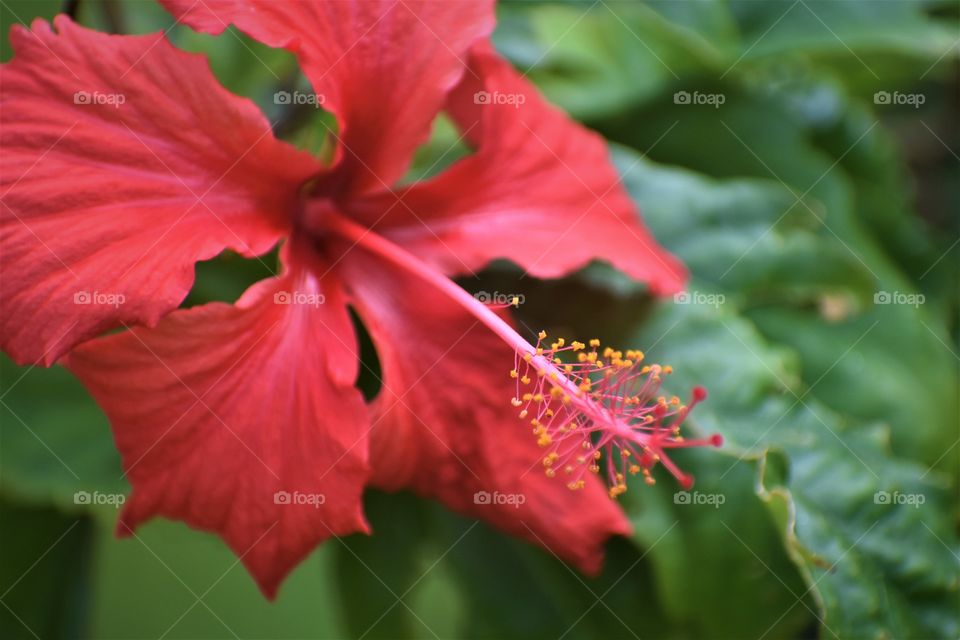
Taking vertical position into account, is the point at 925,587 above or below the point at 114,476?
above

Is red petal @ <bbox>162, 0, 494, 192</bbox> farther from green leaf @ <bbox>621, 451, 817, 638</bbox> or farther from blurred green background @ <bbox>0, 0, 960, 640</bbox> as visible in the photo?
Answer: green leaf @ <bbox>621, 451, 817, 638</bbox>

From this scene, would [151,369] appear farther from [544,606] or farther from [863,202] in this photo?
[863,202]

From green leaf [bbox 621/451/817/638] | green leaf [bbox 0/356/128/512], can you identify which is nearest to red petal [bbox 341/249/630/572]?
green leaf [bbox 621/451/817/638]

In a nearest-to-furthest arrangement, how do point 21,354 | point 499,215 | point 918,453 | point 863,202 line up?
point 21,354
point 499,215
point 918,453
point 863,202

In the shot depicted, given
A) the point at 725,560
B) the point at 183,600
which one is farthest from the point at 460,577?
the point at 183,600

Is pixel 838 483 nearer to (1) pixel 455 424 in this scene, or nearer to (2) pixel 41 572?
(1) pixel 455 424

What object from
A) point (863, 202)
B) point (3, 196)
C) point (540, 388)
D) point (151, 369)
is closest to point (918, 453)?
point (863, 202)

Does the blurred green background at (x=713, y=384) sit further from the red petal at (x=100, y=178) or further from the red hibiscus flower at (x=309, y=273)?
the red petal at (x=100, y=178)
